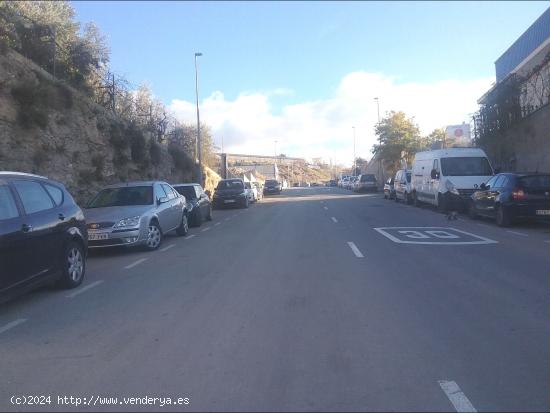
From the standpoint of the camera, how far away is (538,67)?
23016 millimetres

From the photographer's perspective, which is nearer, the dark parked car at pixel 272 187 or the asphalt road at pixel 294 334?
the asphalt road at pixel 294 334

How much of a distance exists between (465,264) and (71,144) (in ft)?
49.6

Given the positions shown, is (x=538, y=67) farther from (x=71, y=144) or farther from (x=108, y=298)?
(x=108, y=298)

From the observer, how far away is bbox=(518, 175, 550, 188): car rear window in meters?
15.2

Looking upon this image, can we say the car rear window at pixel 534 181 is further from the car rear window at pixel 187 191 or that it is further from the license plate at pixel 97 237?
the license plate at pixel 97 237

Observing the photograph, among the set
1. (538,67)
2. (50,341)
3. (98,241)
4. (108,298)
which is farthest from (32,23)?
(538,67)

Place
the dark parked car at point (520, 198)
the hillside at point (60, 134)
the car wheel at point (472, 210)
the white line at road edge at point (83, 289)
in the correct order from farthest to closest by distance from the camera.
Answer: the car wheel at point (472, 210) < the hillside at point (60, 134) < the dark parked car at point (520, 198) < the white line at road edge at point (83, 289)

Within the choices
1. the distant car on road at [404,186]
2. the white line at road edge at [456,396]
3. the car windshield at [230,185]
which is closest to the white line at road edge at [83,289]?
the white line at road edge at [456,396]

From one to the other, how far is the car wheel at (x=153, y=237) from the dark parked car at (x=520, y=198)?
9.75 metres

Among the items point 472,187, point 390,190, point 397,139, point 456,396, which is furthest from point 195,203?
point 397,139

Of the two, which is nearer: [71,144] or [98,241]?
[98,241]

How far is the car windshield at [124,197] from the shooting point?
42.6 feet

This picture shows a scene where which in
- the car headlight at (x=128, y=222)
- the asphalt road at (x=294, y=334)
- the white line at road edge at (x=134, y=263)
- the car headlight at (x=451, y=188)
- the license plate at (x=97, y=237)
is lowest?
the asphalt road at (x=294, y=334)

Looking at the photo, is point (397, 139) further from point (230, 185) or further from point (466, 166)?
point (466, 166)
